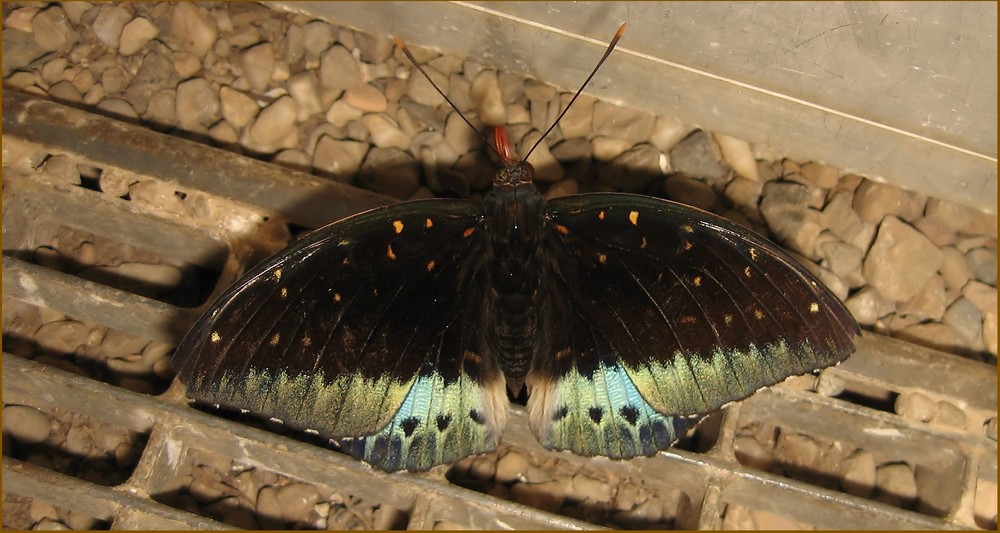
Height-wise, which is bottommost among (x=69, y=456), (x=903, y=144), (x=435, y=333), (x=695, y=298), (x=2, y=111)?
(x=69, y=456)

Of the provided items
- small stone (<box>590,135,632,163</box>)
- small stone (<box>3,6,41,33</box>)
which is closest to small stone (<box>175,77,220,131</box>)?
small stone (<box>3,6,41,33</box>)

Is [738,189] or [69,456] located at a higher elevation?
[738,189]

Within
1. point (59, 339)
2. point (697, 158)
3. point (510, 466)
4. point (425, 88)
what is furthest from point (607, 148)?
point (59, 339)

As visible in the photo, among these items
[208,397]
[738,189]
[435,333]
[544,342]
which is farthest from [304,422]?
[738,189]

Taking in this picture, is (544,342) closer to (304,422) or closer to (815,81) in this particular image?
(304,422)

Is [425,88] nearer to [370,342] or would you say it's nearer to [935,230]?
[370,342]
